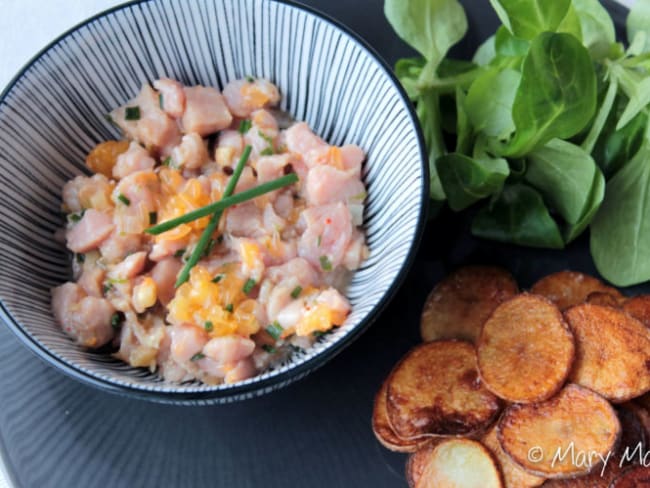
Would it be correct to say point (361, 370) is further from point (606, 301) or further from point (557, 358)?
point (606, 301)

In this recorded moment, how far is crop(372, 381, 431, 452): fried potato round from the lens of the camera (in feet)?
6.12

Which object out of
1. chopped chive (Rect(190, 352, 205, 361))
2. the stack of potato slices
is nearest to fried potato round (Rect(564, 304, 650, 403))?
the stack of potato slices

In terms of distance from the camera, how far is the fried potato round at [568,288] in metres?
2.07

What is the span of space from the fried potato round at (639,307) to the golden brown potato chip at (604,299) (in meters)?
0.02

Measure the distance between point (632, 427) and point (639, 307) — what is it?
33 cm

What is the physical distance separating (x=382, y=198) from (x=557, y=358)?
0.60 m

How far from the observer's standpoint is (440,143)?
2.19 metres

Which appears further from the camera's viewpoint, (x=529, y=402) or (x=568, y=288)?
(x=568, y=288)

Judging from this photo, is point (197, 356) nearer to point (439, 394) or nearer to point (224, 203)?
point (224, 203)

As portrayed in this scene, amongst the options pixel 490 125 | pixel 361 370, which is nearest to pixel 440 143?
pixel 490 125

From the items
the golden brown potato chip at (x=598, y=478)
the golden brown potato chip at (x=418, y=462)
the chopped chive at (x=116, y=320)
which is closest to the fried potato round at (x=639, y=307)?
the golden brown potato chip at (x=598, y=478)

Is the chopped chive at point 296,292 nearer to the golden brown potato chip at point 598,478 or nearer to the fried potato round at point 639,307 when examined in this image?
the golden brown potato chip at point 598,478

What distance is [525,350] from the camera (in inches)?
73.8

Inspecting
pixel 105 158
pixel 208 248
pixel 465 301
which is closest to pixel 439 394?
pixel 465 301
